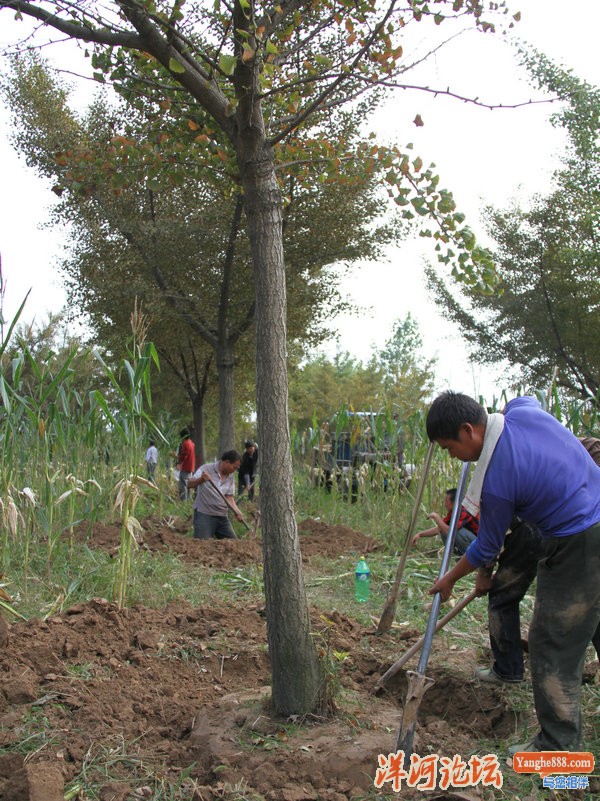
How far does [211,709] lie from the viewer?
10.4ft

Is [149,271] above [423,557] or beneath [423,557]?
above

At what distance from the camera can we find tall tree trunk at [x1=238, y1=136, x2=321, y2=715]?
3027 mm

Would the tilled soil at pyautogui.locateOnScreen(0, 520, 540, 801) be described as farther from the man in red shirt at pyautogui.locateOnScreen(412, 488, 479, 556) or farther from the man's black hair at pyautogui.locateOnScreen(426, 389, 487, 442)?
the man's black hair at pyautogui.locateOnScreen(426, 389, 487, 442)

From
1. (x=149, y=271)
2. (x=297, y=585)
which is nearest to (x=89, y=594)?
(x=297, y=585)

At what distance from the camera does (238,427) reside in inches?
1294

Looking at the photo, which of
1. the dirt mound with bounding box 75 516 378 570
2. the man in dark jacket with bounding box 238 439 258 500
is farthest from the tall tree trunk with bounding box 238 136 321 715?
the man in dark jacket with bounding box 238 439 258 500

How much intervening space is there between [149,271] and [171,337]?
7.91 ft

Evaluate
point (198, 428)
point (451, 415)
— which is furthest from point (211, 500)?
point (198, 428)

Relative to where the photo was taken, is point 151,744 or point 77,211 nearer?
point 151,744

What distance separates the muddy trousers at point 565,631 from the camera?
2.76 m

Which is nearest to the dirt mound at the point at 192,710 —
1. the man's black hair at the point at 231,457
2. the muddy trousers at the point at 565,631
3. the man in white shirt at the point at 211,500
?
the muddy trousers at the point at 565,631

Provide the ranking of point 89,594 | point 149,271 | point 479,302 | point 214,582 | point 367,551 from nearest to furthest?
point 89,594 < point 214,582 < point 367,551 < point 149,271 < point 479,302

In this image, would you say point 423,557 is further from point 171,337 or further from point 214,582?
point 171,337

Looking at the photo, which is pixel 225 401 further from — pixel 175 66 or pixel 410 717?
pixel 410 717
